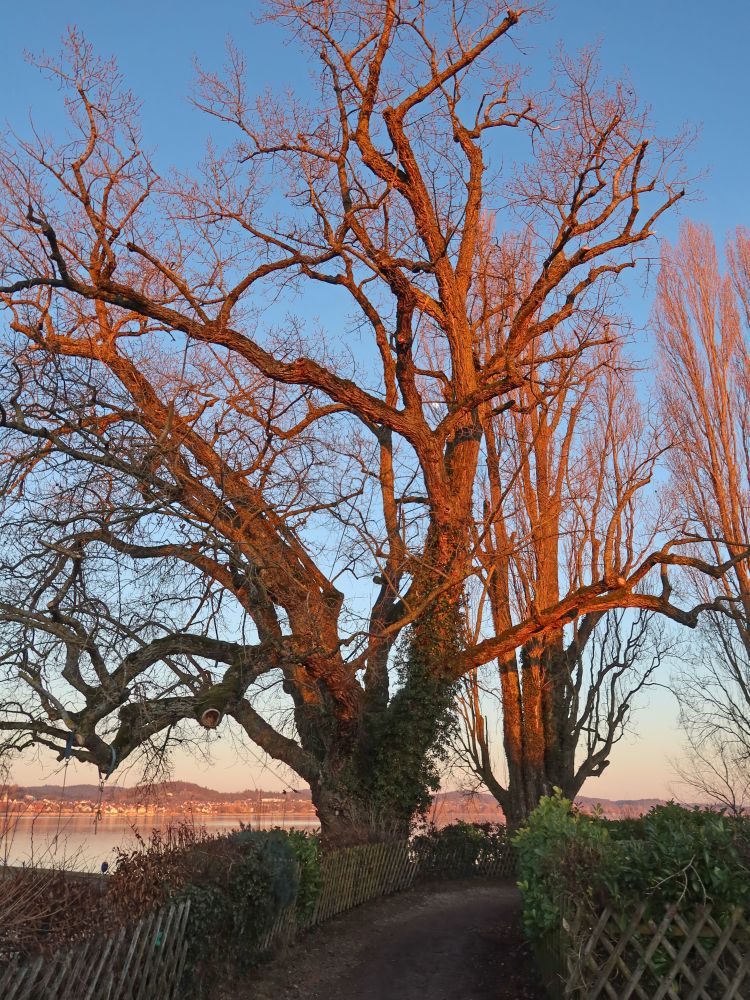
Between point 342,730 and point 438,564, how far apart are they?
344 cm

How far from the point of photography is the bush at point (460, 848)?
16.0 meters

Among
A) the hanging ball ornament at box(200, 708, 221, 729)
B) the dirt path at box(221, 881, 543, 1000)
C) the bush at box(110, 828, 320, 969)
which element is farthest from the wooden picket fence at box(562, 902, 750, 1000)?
the hanging ball ornament at box(200, 708, 221, 729)

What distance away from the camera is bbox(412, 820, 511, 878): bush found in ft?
52.5

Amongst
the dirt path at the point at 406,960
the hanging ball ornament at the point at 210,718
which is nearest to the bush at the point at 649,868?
the dirt path at the point at 406,960

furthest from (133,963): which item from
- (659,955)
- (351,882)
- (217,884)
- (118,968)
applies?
(351,882)

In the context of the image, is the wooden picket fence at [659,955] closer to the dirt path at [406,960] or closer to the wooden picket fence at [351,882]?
the dirt path at [406,960]

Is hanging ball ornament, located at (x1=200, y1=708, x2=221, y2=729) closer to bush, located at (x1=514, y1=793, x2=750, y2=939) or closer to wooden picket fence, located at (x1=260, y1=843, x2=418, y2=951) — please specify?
wooden picket fence, located at (x1=260, y1=843, x2=418, y2=951)

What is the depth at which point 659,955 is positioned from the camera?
6145 millimetres

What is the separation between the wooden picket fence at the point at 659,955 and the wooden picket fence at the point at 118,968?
10.0ft

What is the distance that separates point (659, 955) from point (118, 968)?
385 centimetres

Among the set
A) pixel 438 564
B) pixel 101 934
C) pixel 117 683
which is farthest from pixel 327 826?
pixel 101 934

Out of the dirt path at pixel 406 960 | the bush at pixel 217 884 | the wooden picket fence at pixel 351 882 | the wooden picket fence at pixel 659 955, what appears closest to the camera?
the wooden picket fence at pixel 659 955

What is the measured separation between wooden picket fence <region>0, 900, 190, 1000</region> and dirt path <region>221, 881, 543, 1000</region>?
1.60 metres

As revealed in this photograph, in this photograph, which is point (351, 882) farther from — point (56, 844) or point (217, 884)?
point (56, 844)
